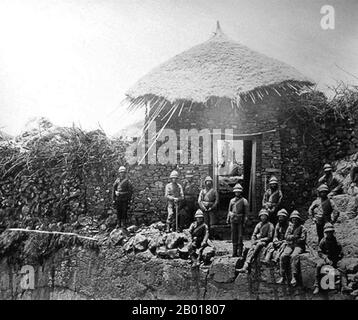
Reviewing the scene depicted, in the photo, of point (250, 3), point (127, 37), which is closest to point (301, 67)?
point (250, 3)

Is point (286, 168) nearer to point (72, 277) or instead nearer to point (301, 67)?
point (301, 67)

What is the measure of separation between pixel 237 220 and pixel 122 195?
5.10ft

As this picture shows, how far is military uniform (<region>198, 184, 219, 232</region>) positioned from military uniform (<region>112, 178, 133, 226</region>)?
0.97 m

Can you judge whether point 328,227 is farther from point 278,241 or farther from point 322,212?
point 278,241

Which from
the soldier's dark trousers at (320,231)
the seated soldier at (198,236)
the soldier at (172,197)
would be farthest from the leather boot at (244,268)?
the soldier at (172,197)

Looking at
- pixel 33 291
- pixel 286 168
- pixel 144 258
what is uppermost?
pixel 286 168

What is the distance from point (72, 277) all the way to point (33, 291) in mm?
580

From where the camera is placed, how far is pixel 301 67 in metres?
6.25

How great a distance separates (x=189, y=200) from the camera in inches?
246

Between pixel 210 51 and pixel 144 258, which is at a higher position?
pixel 210 51

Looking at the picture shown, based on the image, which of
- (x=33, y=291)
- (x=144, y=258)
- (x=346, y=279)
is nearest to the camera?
(x=346, y=279)

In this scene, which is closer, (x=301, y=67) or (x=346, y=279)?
(x=346, y=279)

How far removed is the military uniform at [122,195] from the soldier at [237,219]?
139 cm

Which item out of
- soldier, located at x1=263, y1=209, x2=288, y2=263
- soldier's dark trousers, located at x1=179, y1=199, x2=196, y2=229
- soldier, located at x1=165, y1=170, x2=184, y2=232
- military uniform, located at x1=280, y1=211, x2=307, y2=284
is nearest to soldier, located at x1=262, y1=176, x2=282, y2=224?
soldier, located at x1=263, y1=209, x2=288, y2=263
